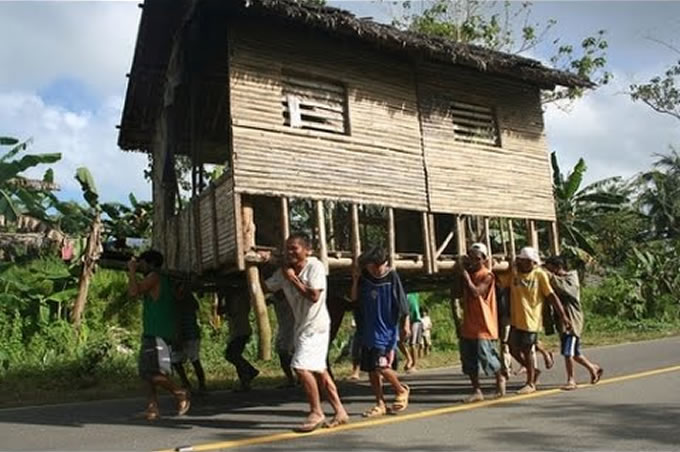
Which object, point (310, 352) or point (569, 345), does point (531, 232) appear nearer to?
point (569, 345)

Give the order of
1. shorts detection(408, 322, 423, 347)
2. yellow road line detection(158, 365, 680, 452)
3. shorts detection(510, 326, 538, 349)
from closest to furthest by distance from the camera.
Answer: yellow road line detection(158, 365, 680, 452), shorts detection(510, 326, 538, 349), shorts detection(408, 322, 423, 347)

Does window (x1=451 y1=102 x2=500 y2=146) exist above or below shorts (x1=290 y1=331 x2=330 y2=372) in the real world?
above

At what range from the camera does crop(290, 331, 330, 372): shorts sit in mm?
5855

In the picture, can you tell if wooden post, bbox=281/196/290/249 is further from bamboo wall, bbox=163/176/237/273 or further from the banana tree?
the banana tree

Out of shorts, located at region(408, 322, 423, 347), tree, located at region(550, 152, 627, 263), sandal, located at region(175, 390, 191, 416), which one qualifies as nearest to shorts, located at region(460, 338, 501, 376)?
sandal, located at region(175, 390, 191, 416)

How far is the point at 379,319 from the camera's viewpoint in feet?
21.9

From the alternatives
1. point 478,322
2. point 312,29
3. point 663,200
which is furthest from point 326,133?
point 663,200

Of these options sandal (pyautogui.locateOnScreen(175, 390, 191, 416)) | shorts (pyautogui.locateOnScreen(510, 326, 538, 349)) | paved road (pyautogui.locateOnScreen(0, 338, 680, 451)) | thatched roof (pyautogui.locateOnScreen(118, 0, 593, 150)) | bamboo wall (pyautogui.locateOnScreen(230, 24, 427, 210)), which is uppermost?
thatched roof (pyautogui.locateOnScreen(118, 0, 593, 150))

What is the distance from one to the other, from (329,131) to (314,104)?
15.2 inches

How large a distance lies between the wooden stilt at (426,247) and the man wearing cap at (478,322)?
1565mm

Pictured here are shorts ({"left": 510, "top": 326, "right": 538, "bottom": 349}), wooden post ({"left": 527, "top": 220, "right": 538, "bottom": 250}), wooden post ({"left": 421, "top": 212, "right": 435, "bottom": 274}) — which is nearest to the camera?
shorts ({"left": 510, "top": 326, "right": 538, "bottom": 349})

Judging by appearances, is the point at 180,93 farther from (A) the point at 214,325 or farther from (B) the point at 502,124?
(A) the point at 214,325

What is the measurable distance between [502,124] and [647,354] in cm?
512

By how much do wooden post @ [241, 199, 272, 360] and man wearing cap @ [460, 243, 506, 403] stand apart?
2.18 m
